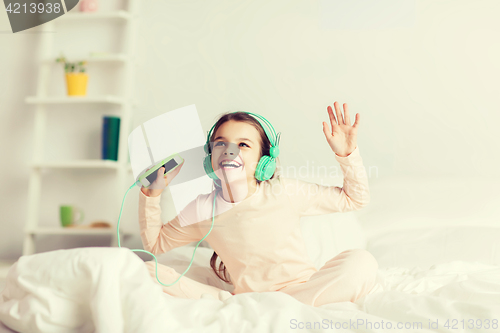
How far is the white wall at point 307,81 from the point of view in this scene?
5.72 feet

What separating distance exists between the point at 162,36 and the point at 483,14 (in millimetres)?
1362

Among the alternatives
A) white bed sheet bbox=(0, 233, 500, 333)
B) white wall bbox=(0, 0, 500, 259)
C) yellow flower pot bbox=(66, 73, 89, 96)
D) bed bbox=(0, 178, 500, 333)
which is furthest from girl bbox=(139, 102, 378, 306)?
yellow flower pot bbox=(66, 73, 89, 96)

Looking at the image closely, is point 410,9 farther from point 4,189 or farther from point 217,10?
point 4,189

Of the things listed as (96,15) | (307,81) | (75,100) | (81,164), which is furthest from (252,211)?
(96,15)

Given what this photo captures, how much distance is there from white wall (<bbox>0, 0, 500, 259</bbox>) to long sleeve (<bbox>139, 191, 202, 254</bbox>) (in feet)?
2.55

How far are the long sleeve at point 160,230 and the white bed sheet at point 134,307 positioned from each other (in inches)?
16.5

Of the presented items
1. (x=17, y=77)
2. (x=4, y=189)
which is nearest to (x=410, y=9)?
(x=17, y=77)

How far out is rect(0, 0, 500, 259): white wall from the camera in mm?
1744

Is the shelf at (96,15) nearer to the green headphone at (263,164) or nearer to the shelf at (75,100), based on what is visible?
the shelf at (75,100)

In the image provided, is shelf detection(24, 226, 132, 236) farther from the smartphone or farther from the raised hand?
the raised hand

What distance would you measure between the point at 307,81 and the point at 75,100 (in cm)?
100

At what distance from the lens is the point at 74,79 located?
1.81 meters

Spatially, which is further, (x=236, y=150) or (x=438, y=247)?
(x=438, y=247)

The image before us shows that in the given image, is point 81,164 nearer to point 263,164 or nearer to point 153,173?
point 153,173
